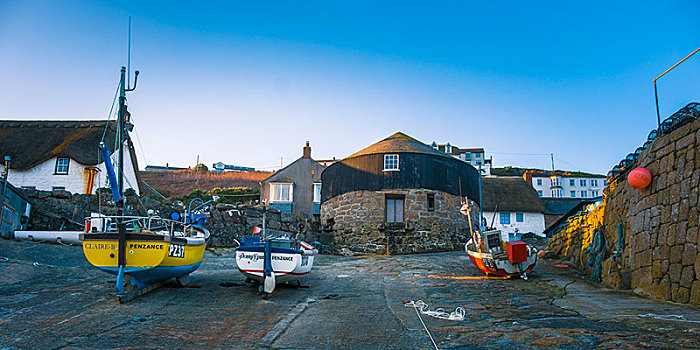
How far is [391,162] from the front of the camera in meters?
25.2

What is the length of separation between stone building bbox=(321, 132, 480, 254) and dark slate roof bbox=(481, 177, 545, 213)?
15374mm

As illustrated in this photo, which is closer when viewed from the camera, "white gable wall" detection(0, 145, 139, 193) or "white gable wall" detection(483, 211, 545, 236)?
"white gable wall" detection(0, 145, 139, 193)

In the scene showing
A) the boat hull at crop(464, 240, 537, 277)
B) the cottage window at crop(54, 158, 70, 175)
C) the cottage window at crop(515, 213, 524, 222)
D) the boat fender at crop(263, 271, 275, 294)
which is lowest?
the boat fender at crop(263, 271, 275, 294)

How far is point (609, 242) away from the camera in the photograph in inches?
507

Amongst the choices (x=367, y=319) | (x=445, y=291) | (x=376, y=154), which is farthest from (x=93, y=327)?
(x=376, y=154)

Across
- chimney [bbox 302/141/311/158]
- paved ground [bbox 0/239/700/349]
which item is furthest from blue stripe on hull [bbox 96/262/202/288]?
chimney [bbox 302/141/311/158]

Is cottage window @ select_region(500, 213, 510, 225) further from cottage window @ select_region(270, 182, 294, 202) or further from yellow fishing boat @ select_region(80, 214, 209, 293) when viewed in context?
yellow fishing boat @ select_region(80, 214, 209, 293)

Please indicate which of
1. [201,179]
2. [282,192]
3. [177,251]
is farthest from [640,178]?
[201,179]

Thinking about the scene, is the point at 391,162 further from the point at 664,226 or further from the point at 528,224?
the point at 528,224

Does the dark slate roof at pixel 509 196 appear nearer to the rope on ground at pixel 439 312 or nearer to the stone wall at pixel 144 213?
the stone wall at pixel 144 213

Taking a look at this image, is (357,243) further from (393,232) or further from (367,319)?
(367,319)

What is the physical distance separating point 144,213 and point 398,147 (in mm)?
13887

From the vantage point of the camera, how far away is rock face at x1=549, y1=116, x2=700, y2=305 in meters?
8.67

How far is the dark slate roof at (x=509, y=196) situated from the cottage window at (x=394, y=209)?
17.2 m
